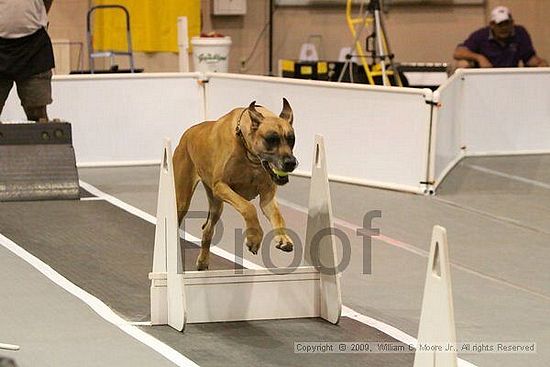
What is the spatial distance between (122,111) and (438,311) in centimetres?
672

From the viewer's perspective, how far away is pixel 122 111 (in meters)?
10.6

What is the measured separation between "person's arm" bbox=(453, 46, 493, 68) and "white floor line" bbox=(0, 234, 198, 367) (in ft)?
22.2

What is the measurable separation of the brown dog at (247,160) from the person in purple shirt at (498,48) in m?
7.60

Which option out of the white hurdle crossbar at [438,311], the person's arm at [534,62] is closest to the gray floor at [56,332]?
the white hurdle crossbar at [438,311]

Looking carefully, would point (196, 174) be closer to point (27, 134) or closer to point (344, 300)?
point (344, 300)

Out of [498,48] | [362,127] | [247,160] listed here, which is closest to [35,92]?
[362,127]

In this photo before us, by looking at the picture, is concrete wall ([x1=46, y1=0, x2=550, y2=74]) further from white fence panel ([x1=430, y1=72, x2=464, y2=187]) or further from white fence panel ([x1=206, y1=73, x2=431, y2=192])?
white fence panel ([x1=206, y1=73, x2=431, y2=192])

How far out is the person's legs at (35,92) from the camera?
29.8 feet

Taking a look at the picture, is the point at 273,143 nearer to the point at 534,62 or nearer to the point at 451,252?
the point at 451,252

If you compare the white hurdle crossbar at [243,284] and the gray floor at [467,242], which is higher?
the white hurdle crossbar at [243,284]

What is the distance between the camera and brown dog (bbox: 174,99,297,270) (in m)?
5.36

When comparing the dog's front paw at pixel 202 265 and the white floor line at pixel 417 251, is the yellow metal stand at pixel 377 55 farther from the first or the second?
the dog's front paw at pixel 202 265

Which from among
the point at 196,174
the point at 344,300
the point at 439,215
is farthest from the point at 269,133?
the point at 439,215

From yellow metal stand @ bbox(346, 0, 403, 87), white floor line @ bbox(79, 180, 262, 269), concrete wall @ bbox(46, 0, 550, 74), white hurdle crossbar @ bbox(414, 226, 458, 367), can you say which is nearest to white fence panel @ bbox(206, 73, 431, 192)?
white floor line @ bbox(79, 180, 262, 269)
